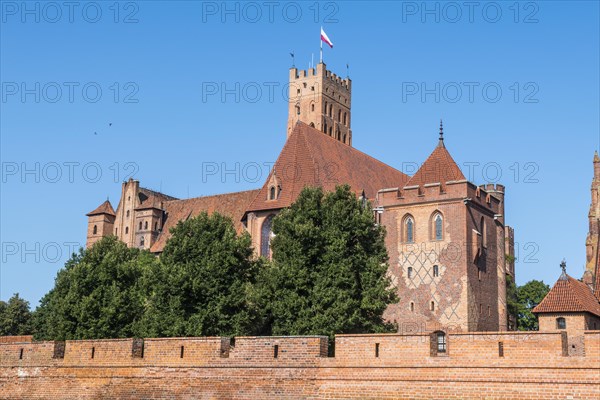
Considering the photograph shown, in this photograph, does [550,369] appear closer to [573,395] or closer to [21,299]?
[573,395]

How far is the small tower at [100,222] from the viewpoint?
7512 cm

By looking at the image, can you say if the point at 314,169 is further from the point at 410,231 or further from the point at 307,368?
the point at 307,368

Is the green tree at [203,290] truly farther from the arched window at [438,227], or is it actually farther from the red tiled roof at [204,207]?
the red tiled roof at [204,207]

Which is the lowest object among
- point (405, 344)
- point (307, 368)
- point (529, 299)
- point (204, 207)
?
point (307, 368)

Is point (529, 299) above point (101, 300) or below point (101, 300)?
above

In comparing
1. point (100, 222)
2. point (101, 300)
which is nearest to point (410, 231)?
point (101, 300)

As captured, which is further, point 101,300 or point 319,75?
point 319,75

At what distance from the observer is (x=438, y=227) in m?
43.2

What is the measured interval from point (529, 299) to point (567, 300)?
25.9m

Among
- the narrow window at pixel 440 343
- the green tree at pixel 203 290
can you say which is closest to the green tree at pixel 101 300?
the green tree at pixel 203 290

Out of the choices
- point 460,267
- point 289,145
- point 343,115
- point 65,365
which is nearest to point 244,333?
point 65,365

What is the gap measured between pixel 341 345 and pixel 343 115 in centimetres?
6116

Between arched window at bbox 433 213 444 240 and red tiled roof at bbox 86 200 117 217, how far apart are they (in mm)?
40735

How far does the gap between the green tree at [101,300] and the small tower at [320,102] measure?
141ft
